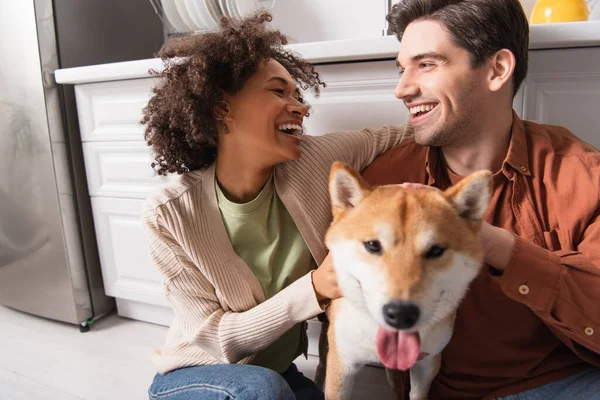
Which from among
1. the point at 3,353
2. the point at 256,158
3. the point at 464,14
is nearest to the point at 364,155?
the point at 256,158

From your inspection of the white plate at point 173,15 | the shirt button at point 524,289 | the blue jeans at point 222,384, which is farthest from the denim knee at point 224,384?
the white plate at point 173,15

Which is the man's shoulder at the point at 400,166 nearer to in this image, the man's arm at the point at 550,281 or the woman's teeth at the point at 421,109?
the woman's teeth at the point at 421,109

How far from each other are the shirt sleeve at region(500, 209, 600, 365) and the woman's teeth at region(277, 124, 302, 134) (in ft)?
1.85

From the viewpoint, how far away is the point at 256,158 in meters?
0.99

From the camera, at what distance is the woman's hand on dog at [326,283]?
79 centimetres

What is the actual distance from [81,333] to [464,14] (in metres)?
1.85

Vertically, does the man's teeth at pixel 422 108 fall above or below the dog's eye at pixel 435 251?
above

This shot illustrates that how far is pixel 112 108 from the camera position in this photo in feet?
4.99

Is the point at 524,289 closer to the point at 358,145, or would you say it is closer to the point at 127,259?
the point at 358,145

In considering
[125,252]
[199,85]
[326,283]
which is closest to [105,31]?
[125,252]

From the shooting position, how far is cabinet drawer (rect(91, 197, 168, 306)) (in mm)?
1604

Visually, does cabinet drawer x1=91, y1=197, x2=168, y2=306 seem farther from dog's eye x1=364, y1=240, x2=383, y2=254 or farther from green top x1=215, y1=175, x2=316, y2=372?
dog's eye x1=364, y1=240, x2=383, y2=254

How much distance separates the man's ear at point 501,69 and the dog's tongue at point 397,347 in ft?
2.06

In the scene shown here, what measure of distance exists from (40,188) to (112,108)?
0.48 metres
